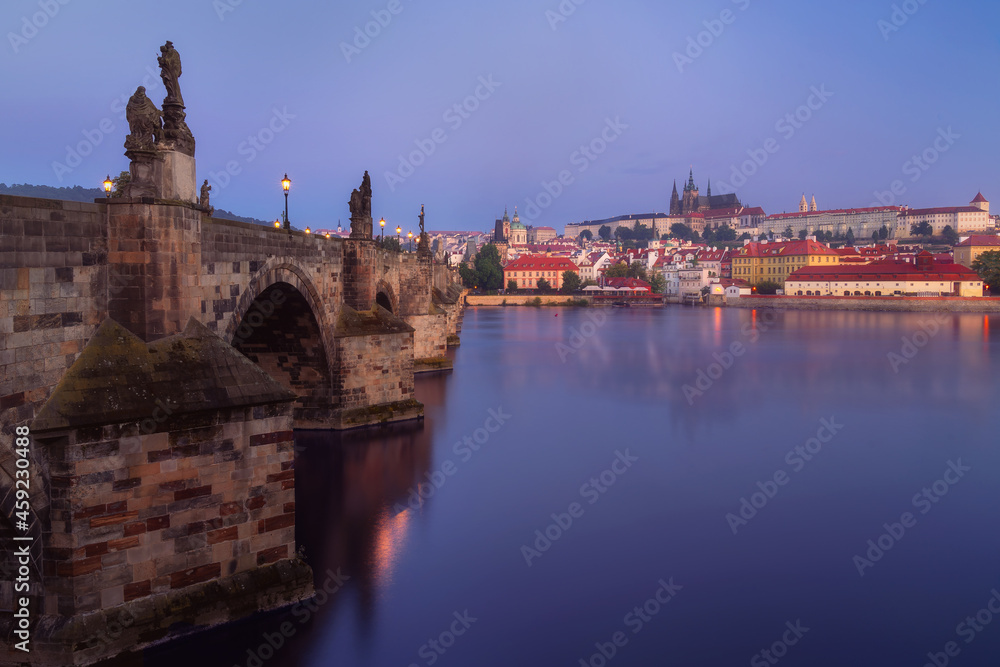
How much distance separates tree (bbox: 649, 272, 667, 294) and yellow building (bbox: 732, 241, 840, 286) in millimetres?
10401

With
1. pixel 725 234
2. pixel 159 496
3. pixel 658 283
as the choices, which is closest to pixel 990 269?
pixel 658 283

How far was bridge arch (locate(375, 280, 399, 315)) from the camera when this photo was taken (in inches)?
984

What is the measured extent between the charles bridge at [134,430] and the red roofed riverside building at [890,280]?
9375cm

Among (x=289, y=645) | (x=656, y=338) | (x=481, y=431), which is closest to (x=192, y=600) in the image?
(x=289, y=645)

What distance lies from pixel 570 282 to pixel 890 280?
131ft

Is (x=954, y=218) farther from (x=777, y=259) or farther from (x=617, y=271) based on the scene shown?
(x=617, y=271)

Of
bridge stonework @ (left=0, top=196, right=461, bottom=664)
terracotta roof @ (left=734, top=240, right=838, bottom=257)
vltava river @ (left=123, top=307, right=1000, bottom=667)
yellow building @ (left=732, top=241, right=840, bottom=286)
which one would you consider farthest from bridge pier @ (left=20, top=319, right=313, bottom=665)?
Result: terracotta roof @ (left=734, top=240, right=838, bottom=257)

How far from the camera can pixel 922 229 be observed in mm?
160500

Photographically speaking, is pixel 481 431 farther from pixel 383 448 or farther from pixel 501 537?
pixel 501 537

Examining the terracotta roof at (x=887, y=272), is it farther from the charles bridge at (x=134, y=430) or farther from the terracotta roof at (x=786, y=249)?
the charles bridge at (x=134, y=430)

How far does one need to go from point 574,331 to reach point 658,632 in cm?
5033

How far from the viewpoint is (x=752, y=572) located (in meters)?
11.1

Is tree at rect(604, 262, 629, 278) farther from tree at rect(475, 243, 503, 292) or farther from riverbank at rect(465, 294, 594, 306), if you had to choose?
tree at rect(475, 243, 503, 292)

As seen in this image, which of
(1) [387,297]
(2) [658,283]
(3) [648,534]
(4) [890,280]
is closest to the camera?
(3) [648,534]
